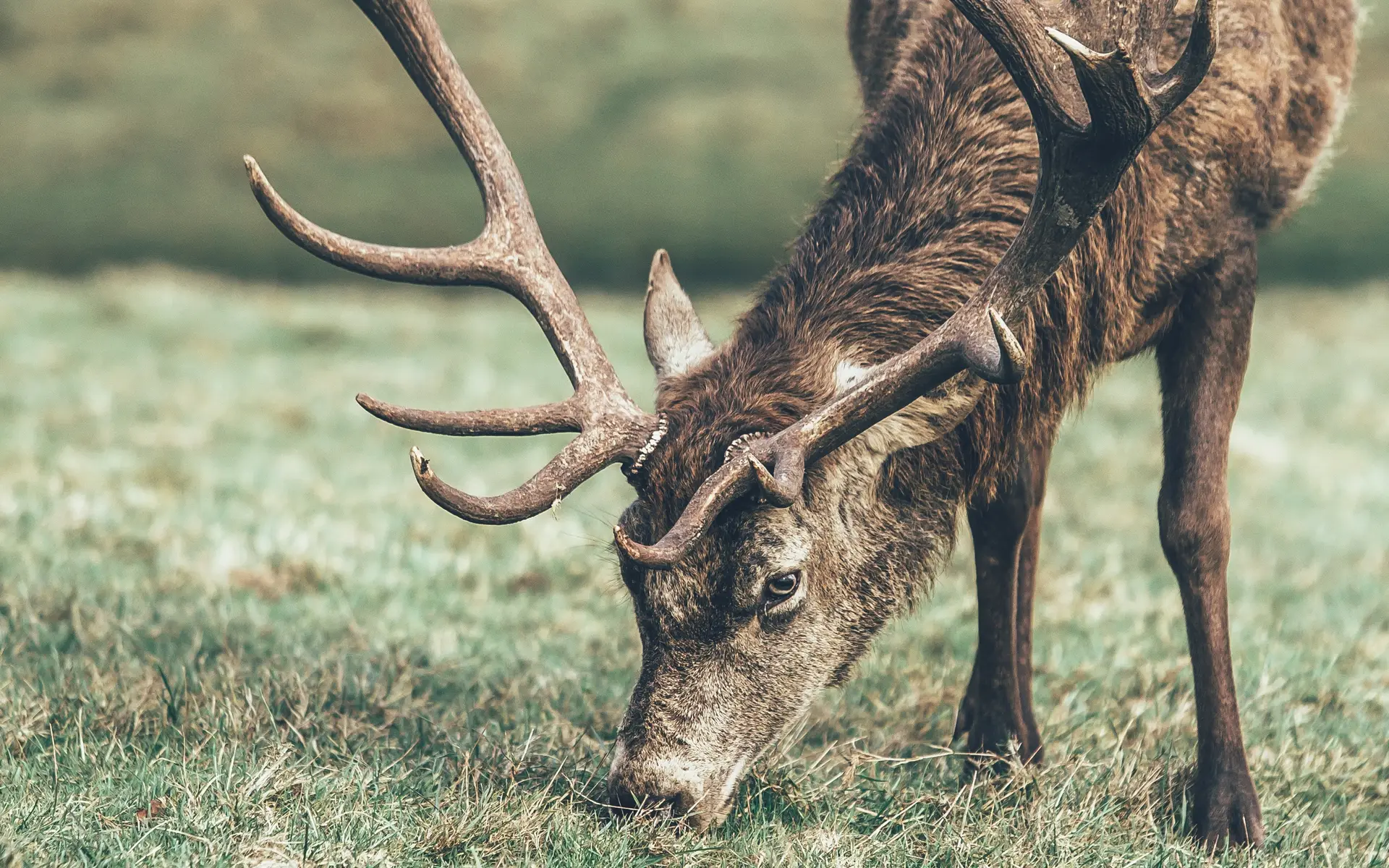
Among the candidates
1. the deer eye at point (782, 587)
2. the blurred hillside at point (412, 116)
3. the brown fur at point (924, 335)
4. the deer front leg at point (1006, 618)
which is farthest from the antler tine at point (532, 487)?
the blurred hillside at point (412, 116)

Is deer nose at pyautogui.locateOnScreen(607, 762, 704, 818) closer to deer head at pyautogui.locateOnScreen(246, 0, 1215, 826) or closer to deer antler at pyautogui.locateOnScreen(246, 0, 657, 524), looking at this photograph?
deer head at pyautogui.locateOnScreen(246, 0, 1215, 826)

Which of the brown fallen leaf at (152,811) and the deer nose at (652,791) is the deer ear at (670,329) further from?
the brown fallen leaf at (152,811)

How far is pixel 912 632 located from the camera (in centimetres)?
521

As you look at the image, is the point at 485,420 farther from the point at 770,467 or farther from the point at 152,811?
the point at 152,811

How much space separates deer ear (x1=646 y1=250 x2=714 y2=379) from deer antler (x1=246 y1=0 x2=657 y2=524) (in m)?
0.21

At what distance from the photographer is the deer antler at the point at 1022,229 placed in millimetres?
3068

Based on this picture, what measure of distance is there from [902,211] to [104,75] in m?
10.9

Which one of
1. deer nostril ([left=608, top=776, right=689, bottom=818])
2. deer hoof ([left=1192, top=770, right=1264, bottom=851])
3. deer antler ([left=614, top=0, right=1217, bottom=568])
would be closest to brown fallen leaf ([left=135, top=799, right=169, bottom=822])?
deer nostril ([left=608, top=776, right=689, bottom=818])

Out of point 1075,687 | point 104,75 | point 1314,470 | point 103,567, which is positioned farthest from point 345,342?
point 1075,687

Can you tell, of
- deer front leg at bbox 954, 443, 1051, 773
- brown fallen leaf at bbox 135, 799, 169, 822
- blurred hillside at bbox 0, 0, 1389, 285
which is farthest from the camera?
blurred hillside at bbox 0, 0, 1389, 285

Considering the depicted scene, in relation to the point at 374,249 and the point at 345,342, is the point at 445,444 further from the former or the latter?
the point at 374,249

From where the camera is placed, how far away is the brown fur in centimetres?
339

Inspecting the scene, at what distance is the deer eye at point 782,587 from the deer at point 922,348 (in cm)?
3

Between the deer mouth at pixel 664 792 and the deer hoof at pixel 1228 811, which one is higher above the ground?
the deer mouth at pixel 664 792
